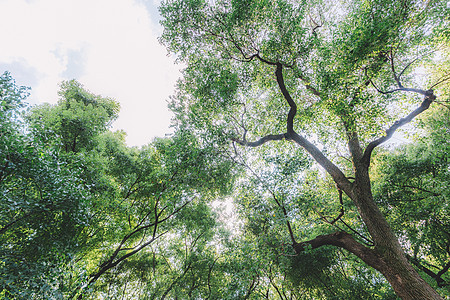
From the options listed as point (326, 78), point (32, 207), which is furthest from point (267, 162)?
point (32, 207)

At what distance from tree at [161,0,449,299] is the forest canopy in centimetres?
6

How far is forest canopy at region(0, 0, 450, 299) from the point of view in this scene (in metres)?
5.16

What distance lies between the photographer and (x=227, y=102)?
8609mm

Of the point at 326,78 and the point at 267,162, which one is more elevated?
the point at 326,78

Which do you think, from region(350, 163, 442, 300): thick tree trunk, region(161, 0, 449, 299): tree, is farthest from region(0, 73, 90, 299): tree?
region(350, 163, 442, 300): thick tree trunk

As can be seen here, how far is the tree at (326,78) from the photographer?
5.72 m

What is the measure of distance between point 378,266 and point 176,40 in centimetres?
1267

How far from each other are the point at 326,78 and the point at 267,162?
13.6ft

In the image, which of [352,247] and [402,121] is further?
[402,121]

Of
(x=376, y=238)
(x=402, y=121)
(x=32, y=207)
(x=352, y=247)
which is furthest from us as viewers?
(x=402, y=121)

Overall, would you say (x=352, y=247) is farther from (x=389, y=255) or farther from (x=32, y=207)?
(x=32, y=207)

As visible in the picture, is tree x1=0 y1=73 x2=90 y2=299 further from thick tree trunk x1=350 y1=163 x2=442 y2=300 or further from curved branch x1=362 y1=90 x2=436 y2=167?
curved branch x1=362 y1=90 x2=436 y2=167

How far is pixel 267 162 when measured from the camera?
7574 millimetres

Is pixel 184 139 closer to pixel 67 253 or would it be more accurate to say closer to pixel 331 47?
pixel 67 253
